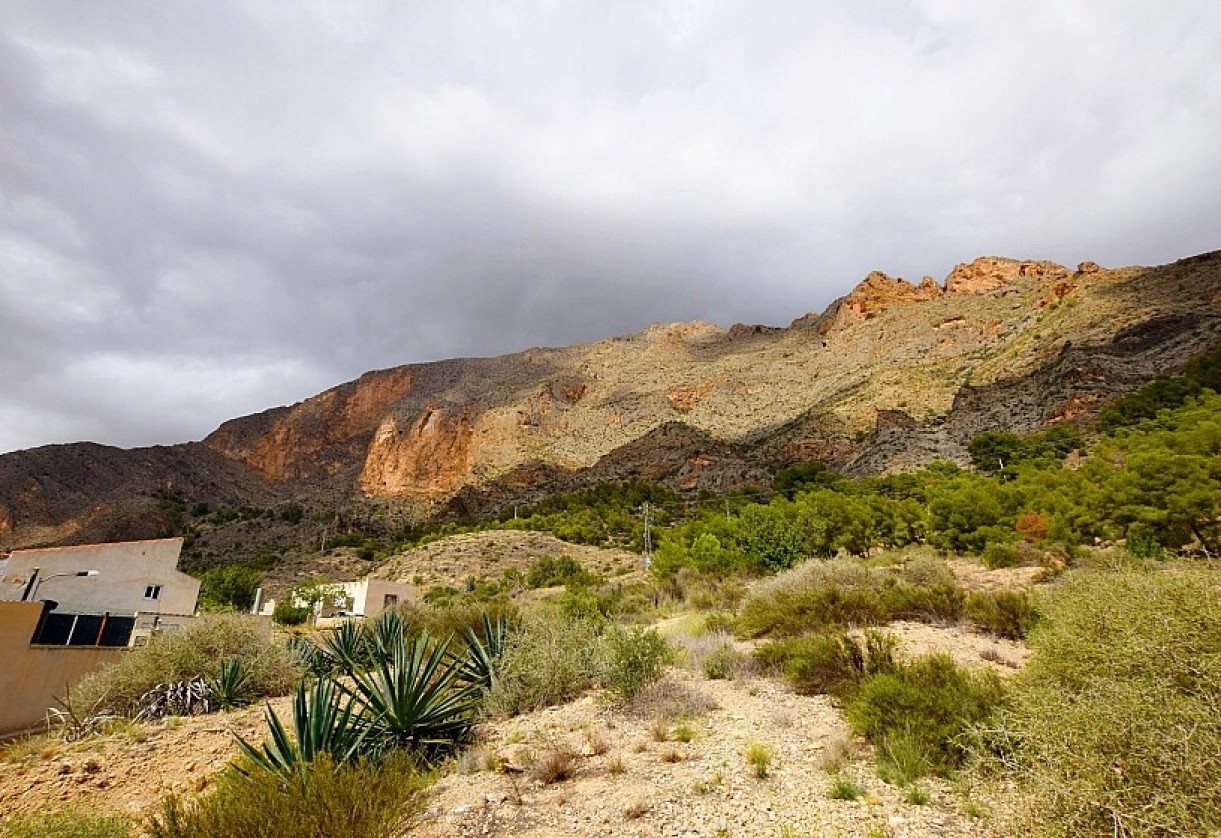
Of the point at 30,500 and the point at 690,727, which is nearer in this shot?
the point at 690,727

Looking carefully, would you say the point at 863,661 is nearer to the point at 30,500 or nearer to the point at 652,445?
the point at 652,445

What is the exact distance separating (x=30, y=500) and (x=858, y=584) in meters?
97.8

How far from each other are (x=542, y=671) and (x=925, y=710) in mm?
5541

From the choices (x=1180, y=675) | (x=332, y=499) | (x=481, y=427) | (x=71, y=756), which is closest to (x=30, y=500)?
(x=332, y=499)

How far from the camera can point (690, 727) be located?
7.50m

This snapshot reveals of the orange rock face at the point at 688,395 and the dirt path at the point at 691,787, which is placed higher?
the orange rock face at the point at 688,395

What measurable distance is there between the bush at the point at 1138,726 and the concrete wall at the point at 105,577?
29515 mm

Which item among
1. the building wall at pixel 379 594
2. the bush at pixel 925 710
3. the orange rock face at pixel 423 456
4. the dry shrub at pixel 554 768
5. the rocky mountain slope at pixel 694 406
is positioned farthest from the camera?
the orange rock face at pixel 423 456

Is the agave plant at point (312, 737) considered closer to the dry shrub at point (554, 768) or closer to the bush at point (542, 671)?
the dry shrub at point (554, 768)

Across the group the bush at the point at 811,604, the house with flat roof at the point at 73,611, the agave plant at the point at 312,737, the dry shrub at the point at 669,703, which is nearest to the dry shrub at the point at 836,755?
the dry shrub at the point at 669,703

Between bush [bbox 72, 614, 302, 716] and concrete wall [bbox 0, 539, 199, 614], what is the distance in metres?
13.4

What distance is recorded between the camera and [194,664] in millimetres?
13047

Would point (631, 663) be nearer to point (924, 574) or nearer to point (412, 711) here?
point (412, 711)

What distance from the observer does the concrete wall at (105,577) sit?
2347cm
